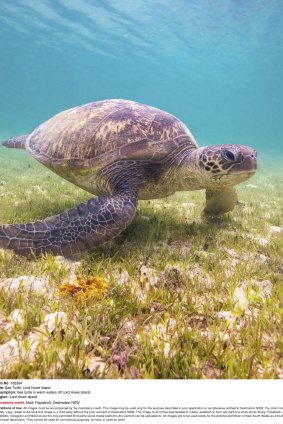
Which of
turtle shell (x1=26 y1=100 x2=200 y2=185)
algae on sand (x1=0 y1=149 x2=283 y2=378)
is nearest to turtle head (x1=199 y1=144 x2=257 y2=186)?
turtle shell (x1=26 y1=100 x2=200 y2=185)

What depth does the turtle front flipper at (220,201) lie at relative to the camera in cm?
513

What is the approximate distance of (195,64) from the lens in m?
66.0

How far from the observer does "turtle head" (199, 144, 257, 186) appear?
3.78 metres

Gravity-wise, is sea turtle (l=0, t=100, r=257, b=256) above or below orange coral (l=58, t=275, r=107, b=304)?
above

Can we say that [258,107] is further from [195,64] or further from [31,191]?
[31,191]

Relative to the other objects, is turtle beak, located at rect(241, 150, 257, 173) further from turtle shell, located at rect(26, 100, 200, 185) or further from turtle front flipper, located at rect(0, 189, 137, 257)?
turtle front flipper, located at rect(0, 189, 137, 257)

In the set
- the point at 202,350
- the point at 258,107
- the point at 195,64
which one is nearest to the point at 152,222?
the point at 202,350

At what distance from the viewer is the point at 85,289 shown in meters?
2.41

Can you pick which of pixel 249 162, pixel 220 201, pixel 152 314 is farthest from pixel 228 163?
pixel 152 314

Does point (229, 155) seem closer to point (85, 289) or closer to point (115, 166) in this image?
point (115, 166)

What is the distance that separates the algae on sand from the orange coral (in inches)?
2.2

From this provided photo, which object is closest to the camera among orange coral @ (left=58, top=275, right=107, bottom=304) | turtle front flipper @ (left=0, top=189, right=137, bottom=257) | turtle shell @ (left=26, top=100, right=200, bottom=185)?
orange coral @ (left=58, top=275, right=107, bottom=304)

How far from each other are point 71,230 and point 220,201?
303 cm
